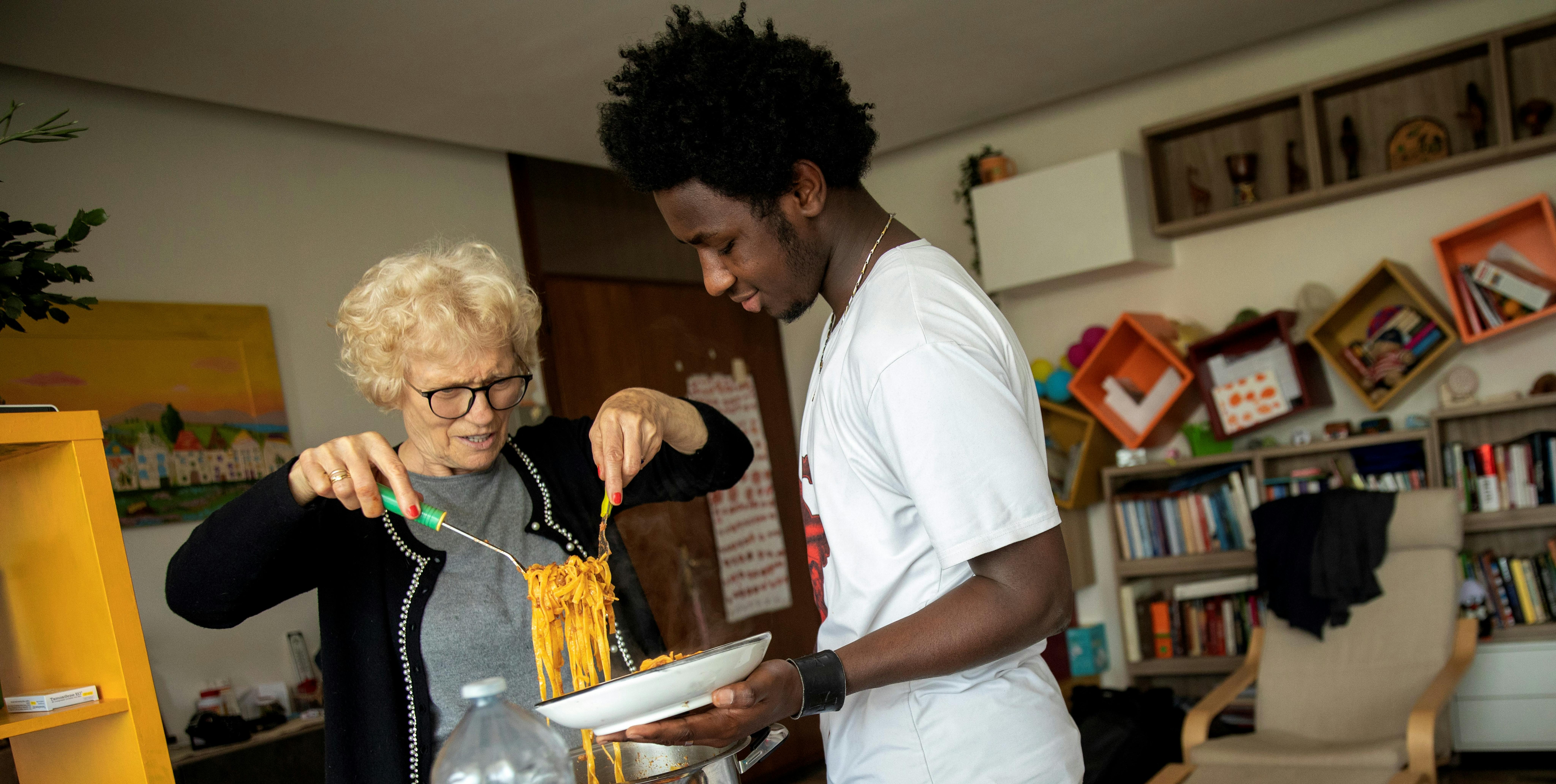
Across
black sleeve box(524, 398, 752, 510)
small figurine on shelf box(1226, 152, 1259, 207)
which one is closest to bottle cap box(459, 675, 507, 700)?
black sleeve box(524, 398, 752, 510)

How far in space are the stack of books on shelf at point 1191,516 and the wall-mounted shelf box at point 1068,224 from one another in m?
0.92

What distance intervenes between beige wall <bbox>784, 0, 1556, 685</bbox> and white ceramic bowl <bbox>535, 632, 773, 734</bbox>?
3.56 m


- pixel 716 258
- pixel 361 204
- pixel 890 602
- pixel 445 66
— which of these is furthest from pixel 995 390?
pixel 361 204

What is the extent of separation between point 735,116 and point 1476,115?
12.2 ft

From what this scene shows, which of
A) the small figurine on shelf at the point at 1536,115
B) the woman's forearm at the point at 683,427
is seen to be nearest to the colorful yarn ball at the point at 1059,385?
the small figurine on shelf at the point at 1536,115

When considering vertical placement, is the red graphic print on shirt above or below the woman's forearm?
below

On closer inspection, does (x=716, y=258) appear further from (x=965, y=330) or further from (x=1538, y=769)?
(x=1538, y=769)

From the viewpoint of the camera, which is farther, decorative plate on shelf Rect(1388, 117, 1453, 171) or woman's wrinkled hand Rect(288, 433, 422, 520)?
decorative plate on shelf Rect(1388, 117, 1453, 171)

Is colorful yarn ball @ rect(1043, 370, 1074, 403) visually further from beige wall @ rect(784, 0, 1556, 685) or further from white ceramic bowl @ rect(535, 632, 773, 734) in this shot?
white ceramic bowl @ rect(535, 632, 773, 734)

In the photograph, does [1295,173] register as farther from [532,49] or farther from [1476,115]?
[532,49]

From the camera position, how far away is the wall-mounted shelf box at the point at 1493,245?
3736 millimetres

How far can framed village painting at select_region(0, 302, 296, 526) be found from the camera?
2881 mm

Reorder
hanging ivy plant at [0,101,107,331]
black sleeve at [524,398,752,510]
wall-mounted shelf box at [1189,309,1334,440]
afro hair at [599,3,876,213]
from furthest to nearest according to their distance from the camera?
1. wall-mounted shelf box at [1189,309,1334,440]
2. black sleeve at [524,398,752,510]
3. hanging ivy plant at [0,101,107,331]
4. afro hair at [599,3,876,213]

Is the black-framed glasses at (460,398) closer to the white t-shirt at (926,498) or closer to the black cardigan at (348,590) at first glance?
the black cardigan at (348,590)
